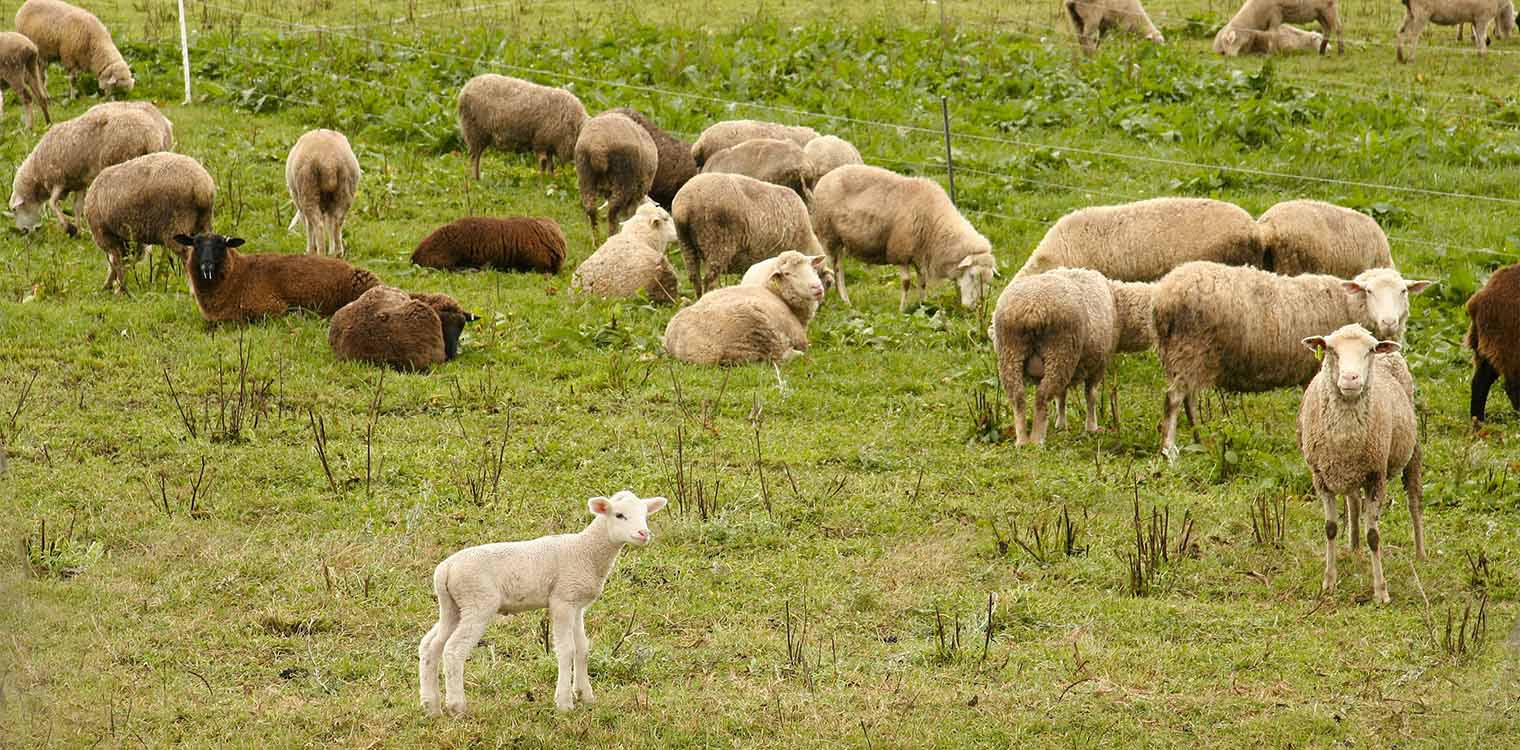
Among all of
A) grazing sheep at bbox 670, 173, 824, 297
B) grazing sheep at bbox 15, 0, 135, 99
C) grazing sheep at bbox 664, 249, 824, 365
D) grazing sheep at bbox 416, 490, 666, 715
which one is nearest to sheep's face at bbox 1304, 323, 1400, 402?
grazing sheep at bbox 416, 490, 666, 715

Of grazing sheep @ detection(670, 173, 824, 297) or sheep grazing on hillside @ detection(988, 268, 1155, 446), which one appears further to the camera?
grazing sheep @ detection(670, 173, 824, 297)

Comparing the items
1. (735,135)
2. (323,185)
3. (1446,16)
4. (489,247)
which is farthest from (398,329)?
(1446,16)

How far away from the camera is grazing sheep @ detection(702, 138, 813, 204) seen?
53.8 ft

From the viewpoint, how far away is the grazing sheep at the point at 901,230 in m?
14.5

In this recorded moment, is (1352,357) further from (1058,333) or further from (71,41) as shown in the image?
(71,41)

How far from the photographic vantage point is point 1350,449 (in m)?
8.45

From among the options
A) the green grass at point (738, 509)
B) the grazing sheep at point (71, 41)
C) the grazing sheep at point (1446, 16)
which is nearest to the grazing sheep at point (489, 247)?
the green grass at point (738, 509)

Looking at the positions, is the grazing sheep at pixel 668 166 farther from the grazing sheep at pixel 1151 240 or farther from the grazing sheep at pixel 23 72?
the grazing sheep at pixel 23 72

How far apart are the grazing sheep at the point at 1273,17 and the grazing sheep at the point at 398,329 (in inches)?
593

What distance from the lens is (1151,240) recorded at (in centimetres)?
1317

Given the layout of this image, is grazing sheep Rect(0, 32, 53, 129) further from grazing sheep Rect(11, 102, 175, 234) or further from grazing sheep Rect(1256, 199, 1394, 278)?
grazing sheep Rect(1256, 199, 1394, 278)

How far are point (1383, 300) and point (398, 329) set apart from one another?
22.6 ft

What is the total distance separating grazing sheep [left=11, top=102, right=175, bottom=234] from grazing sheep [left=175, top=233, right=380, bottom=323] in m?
2.81

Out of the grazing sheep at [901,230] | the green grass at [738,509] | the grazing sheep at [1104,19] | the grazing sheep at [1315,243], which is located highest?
the grazing sheep at [1104,19]
